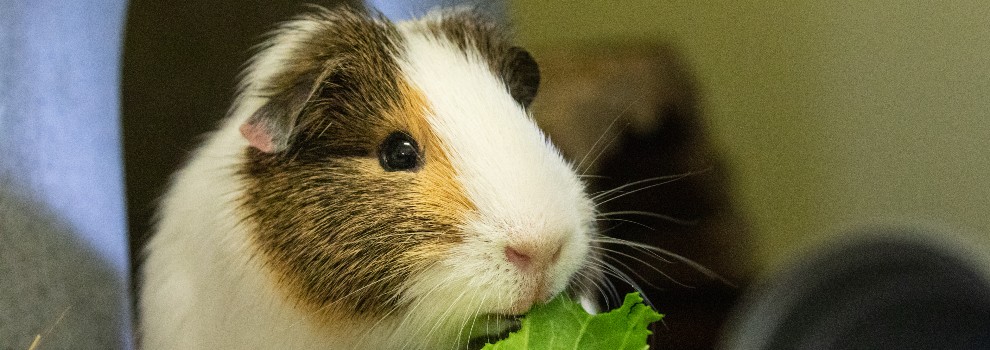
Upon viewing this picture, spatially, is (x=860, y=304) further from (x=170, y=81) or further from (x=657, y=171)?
(x=170, y=81)

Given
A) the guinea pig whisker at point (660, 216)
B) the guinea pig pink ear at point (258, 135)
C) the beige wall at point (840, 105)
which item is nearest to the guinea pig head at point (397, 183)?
the guinea pig pink ear at point (258, 135)

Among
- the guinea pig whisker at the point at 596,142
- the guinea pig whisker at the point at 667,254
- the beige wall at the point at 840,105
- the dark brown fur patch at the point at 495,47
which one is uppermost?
the beige wall at the point at 840,105

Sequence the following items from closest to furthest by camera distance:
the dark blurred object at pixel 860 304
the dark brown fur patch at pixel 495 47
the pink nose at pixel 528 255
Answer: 1. the pink nose at pixel 528 255
2. the dark brown fur patch at pixel 495 47
3. the dark blurred object at pixel 860 304

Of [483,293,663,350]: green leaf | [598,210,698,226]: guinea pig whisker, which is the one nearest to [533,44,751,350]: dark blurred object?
[598,210,698,226]: guinea pig whisker

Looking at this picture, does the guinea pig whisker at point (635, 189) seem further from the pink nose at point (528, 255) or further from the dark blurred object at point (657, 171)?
the pink nose at point (528, 255)

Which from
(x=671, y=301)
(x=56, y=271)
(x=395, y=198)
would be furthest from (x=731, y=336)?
(x=56, y=271)

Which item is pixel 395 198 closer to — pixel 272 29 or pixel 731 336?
pixel 272 29

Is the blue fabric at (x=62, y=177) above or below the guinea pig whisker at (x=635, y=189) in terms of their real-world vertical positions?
below

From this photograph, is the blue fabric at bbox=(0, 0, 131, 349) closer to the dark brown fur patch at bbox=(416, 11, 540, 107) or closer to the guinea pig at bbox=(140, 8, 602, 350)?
the guinea pig at bbox=(140, 8, 602, 350)
